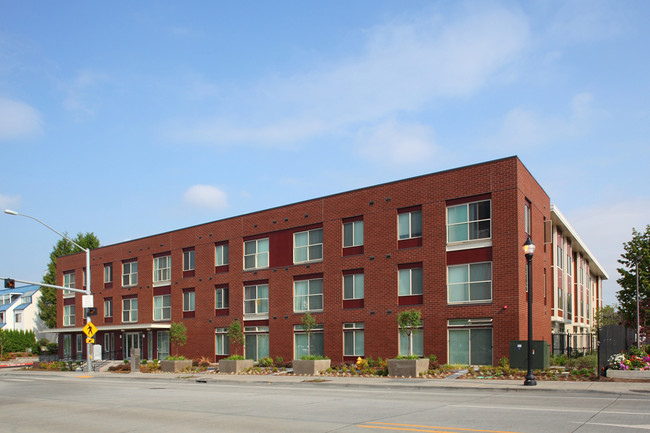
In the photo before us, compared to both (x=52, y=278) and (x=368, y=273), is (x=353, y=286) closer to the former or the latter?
(x=368, y=273)

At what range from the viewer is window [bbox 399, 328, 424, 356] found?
3497 cm

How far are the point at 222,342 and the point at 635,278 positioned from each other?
40.8m

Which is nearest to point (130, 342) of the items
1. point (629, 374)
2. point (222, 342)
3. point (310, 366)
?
point (222, 342)

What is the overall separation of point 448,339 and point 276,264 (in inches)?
578

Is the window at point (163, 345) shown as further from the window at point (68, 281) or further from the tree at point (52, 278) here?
the tree at point (52, 278)

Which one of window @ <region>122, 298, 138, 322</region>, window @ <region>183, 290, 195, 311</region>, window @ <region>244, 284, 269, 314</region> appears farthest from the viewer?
window @ <region>122, 298, 138, 322</region>

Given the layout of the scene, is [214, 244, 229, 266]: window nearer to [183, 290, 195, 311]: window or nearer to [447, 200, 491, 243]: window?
[183, 290, 195, 311]: window

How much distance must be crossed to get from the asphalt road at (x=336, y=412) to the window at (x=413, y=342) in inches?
467

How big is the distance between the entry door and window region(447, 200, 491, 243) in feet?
107

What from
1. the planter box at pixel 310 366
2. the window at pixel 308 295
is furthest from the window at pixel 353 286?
the planter box at pixel 310 366

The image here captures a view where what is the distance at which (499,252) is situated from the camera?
32.4m

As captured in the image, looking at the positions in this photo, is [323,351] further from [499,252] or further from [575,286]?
[575,286]

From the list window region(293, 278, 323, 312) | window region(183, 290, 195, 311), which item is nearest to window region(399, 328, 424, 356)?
window region(293, 278, 323, 312)

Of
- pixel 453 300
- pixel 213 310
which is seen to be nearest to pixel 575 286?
pixel 453 300
